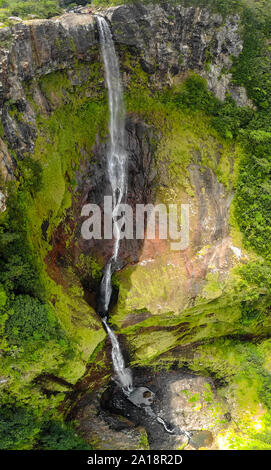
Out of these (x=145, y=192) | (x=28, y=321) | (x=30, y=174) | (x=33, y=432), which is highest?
(x=30, y=174)

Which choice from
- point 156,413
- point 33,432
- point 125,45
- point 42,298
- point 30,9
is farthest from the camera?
point 156,413

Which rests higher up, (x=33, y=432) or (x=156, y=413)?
(x=33, y=432)

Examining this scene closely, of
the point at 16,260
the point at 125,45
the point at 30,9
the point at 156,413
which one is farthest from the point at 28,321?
the point at 30,9

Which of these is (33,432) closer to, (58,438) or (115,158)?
(58,438)

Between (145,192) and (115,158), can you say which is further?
(115,158)

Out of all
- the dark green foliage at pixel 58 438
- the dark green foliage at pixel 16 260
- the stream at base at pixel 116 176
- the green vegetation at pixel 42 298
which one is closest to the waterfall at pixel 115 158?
the stream at base at pixel 116 176

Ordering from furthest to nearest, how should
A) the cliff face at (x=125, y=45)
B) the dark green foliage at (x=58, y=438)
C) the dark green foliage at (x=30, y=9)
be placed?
the dark green foliage at (x=30, y=9), the dark green foliage at (x=58, y=438), the cliff face at (x=125, y=45)

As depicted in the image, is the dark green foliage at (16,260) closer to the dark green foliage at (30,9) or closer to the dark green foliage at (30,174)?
the dark green foliage at (30,174)

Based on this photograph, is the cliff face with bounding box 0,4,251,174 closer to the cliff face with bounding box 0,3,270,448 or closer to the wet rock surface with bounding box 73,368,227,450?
the cliff face with bounding box 0,3,270,448

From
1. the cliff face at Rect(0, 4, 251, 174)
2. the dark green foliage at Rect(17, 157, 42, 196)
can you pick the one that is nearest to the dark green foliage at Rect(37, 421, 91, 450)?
the dark green foliage at Rect(17, 157, 42, 196)
